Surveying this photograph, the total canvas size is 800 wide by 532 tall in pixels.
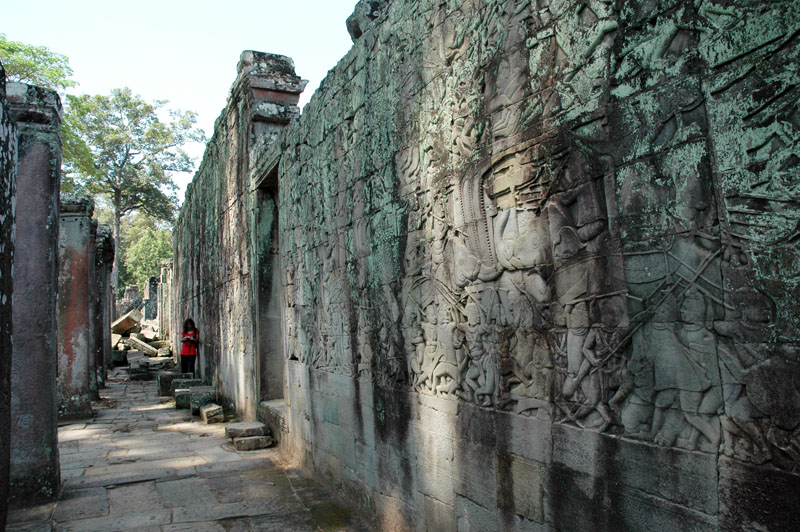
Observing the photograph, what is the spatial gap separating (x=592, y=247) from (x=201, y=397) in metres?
8.29

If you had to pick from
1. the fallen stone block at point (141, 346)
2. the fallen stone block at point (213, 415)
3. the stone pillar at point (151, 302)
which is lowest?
the fallen stone block at point (213, 415)

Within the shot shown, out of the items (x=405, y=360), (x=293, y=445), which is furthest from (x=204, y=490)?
(x=405, y=360)

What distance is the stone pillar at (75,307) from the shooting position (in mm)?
8867

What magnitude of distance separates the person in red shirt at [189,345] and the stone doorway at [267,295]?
5379mm

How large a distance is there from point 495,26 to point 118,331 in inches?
874

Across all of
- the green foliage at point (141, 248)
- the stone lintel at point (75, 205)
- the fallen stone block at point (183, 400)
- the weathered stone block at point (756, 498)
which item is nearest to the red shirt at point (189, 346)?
the fallen stone block at point (183, 400)

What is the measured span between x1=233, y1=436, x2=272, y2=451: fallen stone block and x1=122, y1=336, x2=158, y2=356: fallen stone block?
15212 mm

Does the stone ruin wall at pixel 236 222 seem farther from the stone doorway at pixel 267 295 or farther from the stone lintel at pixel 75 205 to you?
the stone lintel at pixel 75 205

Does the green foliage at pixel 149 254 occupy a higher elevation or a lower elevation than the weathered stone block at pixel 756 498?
higher

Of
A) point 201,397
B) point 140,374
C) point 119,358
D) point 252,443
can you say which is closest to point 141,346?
point 119,358

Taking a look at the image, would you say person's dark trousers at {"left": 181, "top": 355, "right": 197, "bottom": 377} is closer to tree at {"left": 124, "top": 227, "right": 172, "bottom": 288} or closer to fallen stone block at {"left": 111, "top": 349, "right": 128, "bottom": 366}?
fallen stone block at {"left": 111, "top": 349, "right": 128, "bottom": 366}

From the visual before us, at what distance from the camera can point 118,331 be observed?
2186cm

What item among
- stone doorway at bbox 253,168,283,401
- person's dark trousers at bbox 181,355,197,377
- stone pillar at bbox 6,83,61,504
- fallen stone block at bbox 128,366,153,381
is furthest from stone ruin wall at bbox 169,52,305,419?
fallen stone block at bbox 128,366,153,381

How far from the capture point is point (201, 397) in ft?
30.6
